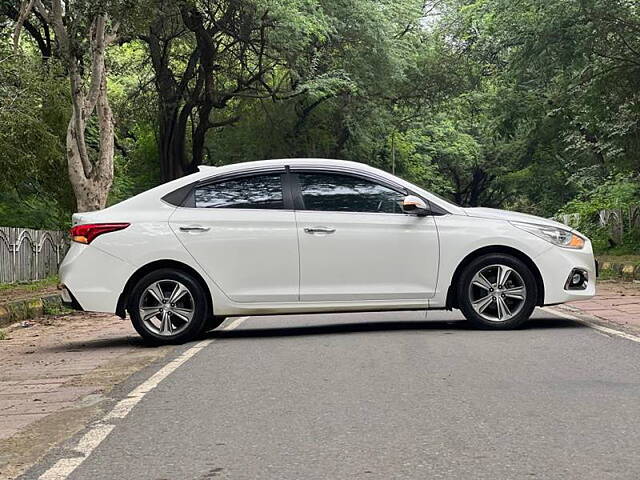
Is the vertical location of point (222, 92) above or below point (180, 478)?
above

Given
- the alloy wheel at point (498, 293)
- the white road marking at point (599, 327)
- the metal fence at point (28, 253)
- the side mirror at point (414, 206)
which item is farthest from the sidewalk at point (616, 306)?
the metal fence at point (28, 253)

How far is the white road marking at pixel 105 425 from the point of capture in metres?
5.01

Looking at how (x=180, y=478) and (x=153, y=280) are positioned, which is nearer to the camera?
(x=180, y=478)

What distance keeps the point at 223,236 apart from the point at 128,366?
189 centimetres

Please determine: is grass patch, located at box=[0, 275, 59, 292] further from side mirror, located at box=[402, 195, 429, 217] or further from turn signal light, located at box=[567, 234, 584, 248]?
turn signal light, located at box=[567, 234, 584, 248]

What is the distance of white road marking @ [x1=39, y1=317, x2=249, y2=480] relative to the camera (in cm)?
501

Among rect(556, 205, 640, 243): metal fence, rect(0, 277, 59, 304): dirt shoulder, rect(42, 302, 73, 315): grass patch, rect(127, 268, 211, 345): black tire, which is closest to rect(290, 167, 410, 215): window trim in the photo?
rect(127, 268, 211, 345): black tire

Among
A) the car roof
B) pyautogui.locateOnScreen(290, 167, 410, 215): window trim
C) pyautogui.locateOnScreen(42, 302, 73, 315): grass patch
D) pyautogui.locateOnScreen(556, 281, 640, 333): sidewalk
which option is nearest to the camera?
pyautogui.locateOnScreen(290, 167, 410, 215): window trim

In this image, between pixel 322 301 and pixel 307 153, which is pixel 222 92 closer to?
pixel 307 153

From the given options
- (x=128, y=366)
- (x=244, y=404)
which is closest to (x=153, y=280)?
(x=128, y=366)

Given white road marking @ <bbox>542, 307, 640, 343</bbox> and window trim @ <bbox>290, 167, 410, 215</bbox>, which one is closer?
white road marking @ <bbox>542, 307, 640, 343</bbox>

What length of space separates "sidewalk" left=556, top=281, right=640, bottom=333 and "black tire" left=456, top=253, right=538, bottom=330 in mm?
1139

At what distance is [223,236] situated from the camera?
10047 millimetres

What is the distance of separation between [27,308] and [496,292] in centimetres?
784
